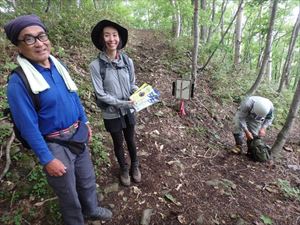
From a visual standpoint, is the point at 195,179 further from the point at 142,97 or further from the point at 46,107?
the point at 46,107

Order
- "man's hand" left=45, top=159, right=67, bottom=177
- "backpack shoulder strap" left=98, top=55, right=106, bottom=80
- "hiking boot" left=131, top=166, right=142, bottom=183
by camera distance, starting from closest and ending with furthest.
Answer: "man's hand" left=45, top=159, right=67, bottom=177, "backpack shoulder strap" left=98, top=55, right=106, bottom=80, "hiking boot" left=131, top=166, right=142, bottom=183

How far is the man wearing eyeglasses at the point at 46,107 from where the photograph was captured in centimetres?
202

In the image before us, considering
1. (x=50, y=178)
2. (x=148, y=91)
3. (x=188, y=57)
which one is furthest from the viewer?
(x=188, y=57)

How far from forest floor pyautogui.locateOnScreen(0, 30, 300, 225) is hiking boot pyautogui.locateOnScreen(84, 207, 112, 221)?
0.30ft

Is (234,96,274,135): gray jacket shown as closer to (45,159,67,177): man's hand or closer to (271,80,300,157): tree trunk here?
(271,80,300,157): tree trunk

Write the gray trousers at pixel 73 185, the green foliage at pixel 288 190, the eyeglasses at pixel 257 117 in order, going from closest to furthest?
the gray trousers at pixel 73 185
the green foliage at pixel 288 190
the eyeglasses at pixel 257 117

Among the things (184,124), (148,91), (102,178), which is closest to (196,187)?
(102,178)

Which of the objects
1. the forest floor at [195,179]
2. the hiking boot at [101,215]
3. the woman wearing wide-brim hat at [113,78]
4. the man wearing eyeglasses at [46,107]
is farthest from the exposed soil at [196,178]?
the man wearing eyeglasses at [46,107]

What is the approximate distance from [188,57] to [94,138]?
712cm

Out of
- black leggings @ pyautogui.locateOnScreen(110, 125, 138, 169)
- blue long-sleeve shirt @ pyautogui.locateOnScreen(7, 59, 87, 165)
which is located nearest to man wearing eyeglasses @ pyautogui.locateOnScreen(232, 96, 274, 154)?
black leggings @ pyautogui.locateOnScreen(110, 125, 138, 169)

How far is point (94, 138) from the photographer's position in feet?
15.2

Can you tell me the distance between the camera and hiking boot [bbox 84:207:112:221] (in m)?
3.17

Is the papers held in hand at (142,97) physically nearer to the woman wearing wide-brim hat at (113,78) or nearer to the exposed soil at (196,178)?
the woman wearing wide-brim hat at (113,78)

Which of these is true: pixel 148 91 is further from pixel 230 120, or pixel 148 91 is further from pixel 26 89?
pixel 230 120
